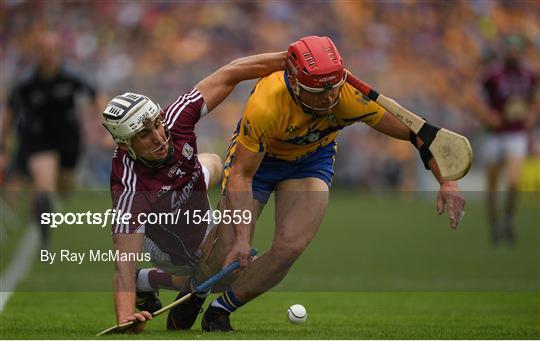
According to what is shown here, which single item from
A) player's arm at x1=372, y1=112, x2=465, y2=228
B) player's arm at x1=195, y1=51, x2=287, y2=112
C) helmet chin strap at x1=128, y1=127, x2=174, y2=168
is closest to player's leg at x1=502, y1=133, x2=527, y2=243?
player's arm at x1=372, y1=112, x2=465, y2=228

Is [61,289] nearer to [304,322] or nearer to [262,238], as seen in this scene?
[262,238]

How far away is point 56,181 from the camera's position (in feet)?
49.0

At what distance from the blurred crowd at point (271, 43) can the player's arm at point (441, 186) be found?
16593 millimetres

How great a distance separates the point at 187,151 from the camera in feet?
22.5

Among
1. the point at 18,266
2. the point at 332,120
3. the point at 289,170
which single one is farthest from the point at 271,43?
the point at 332,120

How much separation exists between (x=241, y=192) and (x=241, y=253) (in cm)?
37

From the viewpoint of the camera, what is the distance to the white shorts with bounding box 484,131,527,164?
14750 mm

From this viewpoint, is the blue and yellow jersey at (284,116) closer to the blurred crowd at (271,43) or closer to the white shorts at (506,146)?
the white shorts at (506,146)

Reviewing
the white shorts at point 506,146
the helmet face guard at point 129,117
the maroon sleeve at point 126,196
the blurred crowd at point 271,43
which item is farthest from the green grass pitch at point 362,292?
the blurred crowd at point 271,43

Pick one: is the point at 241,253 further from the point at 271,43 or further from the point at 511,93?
the point at 271,43

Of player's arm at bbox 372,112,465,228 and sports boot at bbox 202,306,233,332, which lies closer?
player's arm at bbox 372,112,465,228

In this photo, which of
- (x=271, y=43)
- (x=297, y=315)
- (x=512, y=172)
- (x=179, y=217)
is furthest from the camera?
(x=271, y=43)

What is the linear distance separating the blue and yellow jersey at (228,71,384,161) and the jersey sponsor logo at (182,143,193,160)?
0.33 metres

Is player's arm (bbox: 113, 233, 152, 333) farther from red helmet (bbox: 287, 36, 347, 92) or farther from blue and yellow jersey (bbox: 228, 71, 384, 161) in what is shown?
red helmet (bbox: 287, 36, 347, 92)
